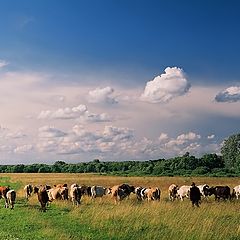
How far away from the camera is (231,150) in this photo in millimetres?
116000

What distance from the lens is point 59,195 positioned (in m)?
37.2

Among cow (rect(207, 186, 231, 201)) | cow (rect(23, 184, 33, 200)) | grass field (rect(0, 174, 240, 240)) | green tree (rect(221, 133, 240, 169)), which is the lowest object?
grass field (rect(0, 174, 240, 240))

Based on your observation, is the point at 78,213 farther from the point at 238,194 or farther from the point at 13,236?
the point at 238,194

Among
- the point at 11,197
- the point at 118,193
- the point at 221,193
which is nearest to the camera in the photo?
the point at 11,197

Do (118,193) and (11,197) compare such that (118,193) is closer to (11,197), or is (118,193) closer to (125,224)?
(11,197)

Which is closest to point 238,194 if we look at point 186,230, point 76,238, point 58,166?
point 186,230

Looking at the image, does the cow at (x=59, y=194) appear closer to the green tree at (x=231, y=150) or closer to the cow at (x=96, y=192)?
the cow at (x=96, y=192)

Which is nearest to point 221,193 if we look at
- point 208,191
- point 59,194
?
point 208,191

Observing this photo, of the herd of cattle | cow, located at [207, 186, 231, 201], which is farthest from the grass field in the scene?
cow, located at [207, 186, 231, 201]

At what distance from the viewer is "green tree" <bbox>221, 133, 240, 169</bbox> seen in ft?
375

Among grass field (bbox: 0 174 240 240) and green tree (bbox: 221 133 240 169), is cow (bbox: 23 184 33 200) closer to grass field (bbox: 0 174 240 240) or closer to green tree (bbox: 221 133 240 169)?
grass field (bbox: 0 174 240 240)

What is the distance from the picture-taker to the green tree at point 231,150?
114312mm

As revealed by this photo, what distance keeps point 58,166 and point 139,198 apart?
13028cm

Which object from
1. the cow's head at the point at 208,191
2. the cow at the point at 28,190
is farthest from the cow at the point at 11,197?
the cow's head at the point at 208,191
